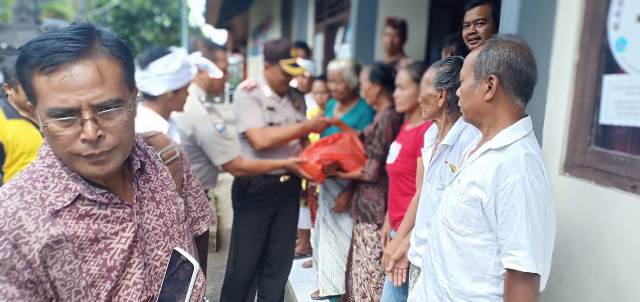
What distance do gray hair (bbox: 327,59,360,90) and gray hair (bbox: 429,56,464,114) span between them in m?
1.66

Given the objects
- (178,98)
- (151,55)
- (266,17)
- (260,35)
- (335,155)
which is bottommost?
(335,155)

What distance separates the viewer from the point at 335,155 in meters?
2.58

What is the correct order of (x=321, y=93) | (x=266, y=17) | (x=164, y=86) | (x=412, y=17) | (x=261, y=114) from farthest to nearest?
Result: 1. (x=266, y=17)
2. (x=412, y=17)
3. (x=321, y=93)
4. (x=261, y=114)
5. (x=164, y=86)

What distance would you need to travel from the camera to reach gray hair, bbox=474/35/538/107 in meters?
1.16

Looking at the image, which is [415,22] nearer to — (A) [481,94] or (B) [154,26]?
(A) [481,94]

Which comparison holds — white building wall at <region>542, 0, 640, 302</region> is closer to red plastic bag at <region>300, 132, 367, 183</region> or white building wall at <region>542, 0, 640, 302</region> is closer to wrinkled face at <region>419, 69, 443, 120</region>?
wrinkled face at <region>419, 69, 443, 120</region>

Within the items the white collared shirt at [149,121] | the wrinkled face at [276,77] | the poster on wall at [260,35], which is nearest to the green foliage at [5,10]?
the poster on wall at [260,35]

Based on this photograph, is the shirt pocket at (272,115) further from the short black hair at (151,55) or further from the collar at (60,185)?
the collar at (60,185)

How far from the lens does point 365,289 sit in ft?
7.67

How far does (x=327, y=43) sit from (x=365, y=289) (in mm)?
4890

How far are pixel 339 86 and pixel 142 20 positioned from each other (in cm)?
2485

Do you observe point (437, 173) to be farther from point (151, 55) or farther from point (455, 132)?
point (151, 55)

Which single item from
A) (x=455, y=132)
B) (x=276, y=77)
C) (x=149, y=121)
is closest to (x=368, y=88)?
(x=276, y=77)

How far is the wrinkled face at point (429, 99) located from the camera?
5.47ft
